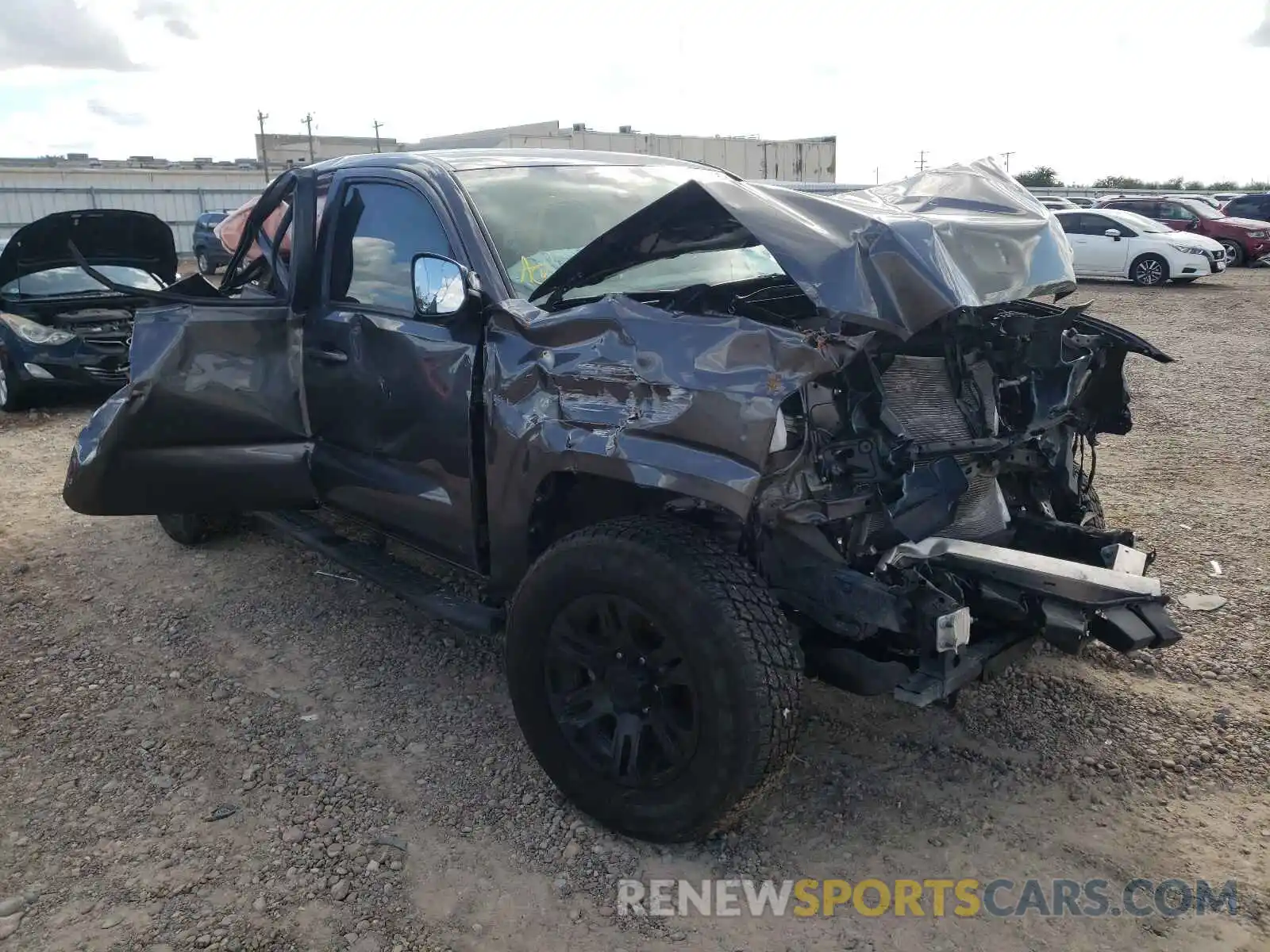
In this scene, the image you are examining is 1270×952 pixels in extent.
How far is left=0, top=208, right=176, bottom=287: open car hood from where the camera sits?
7.56 meters

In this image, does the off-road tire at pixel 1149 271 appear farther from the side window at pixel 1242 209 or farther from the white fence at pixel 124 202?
the white fence at pixel 124 202

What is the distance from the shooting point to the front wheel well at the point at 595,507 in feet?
10.1

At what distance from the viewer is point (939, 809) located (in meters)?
3.12

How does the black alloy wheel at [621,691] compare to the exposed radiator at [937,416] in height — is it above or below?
below

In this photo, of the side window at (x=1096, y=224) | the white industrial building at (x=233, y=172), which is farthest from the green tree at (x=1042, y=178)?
the side window at (x=1096, y=224)

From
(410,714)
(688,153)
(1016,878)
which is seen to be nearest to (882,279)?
(1016,878)

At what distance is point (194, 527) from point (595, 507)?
3.20m

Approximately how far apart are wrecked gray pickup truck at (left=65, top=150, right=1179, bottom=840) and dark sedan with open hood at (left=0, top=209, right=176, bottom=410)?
14.4 ft

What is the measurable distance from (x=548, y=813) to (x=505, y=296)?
173 centimetres

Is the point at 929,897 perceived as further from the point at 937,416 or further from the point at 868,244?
the point at 868,244

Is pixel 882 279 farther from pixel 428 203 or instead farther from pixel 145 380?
pixel 145 380

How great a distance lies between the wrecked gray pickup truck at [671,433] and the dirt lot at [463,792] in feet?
1.26

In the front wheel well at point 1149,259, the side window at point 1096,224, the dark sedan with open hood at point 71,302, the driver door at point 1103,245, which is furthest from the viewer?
the side window at point 1096,224

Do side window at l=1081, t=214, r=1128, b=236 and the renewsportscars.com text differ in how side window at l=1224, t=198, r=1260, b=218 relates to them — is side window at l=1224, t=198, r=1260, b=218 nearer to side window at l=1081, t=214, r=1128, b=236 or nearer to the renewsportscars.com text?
side window at l=1081, t=214, r=1128, b=236
